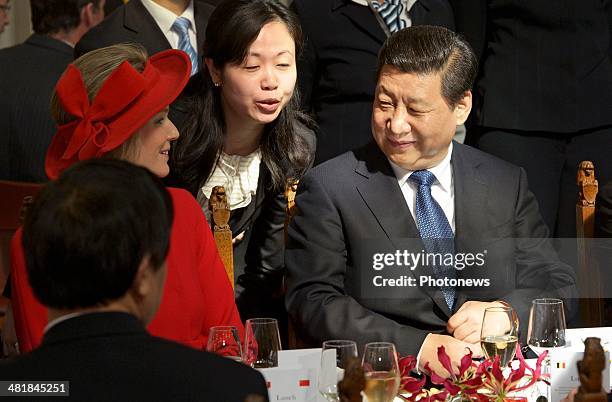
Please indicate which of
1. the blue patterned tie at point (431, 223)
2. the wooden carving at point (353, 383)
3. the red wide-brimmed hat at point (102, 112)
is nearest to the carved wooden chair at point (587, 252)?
the blue patterned tie at point (431, 223)

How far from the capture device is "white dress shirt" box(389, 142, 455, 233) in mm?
2572

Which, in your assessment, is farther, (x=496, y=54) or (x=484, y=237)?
(x=496, y=54)

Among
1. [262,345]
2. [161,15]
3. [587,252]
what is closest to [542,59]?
[587,252]

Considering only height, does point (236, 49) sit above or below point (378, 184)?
above

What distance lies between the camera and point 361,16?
3266 mm

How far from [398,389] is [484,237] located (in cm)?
97

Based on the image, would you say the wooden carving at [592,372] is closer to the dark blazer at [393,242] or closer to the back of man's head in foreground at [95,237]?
the back of man's head in foreground at [95,237]

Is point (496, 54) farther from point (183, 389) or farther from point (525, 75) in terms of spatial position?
point (183, 389)

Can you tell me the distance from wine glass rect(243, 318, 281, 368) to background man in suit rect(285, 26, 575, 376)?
60 centimetres

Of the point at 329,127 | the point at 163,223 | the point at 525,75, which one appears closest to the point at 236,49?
the point at 329,127

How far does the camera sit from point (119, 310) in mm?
1243

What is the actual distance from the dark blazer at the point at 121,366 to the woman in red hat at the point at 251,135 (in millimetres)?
1633

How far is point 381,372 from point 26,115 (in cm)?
221

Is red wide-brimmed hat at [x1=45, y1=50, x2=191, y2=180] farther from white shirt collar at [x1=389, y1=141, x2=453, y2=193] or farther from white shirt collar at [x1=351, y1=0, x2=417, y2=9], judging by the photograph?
white shirt collar at [x1=351, y1=0, x2=417, y2=9]
